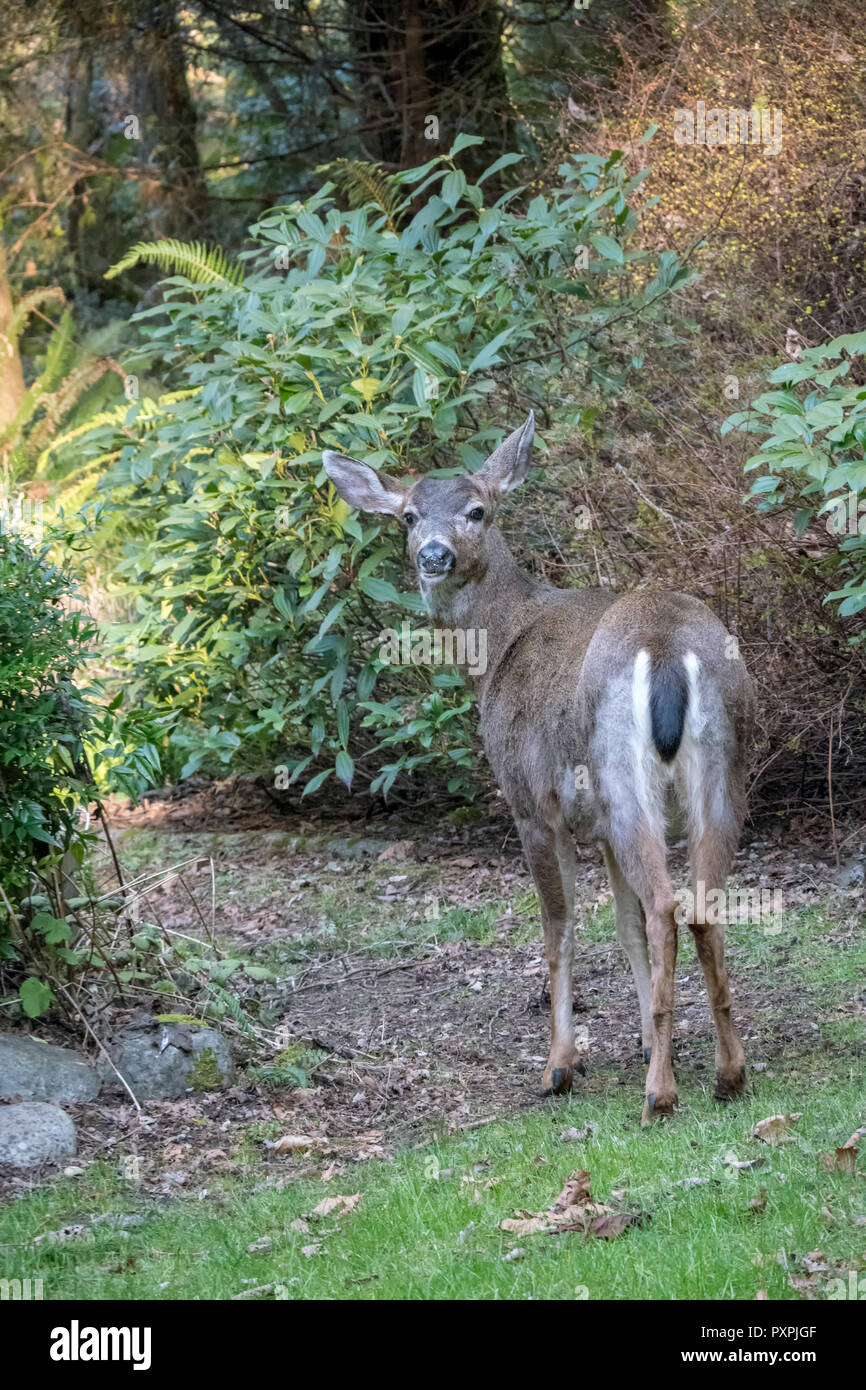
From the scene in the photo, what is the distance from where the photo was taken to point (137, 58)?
1399 cm

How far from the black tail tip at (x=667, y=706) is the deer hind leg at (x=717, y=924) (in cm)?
31

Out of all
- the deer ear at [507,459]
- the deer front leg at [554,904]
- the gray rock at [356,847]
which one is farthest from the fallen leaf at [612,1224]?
the gray rock at [356,847]

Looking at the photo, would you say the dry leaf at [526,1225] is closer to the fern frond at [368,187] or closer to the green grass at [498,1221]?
the green grass at [498,1221]

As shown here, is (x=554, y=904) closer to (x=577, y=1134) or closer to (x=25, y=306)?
(x=577, y=1134)

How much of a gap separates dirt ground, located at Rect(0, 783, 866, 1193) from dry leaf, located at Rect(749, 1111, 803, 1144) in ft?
2.58

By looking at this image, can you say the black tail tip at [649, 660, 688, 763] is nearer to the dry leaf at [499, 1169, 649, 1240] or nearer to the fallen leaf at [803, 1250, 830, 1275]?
the dry leaf at [499, 1169, 649, 1240]

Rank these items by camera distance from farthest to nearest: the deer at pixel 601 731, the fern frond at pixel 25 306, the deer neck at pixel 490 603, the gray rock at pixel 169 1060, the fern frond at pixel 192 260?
the fern frond at pixel 25 306 < the fern frond at pixel 192 260 < the deer neck at pixel 490 603 < the gray rock at pixel 169 1060 < the deer at pixel 601 731

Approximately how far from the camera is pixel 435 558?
6402 millimetres

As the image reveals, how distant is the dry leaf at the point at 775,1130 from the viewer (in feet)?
16.0

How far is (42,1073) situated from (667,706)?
2.70 meters

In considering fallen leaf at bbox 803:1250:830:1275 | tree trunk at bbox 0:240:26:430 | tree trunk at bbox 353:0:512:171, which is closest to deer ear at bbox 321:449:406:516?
fallen leaf at bbox 803:1250:830:1275

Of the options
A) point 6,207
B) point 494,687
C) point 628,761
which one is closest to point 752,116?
point 494,687

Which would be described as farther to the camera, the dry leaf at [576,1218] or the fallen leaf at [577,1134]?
the fallen leaf at [577,1134]

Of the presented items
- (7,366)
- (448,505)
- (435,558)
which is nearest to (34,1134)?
(435,558)
